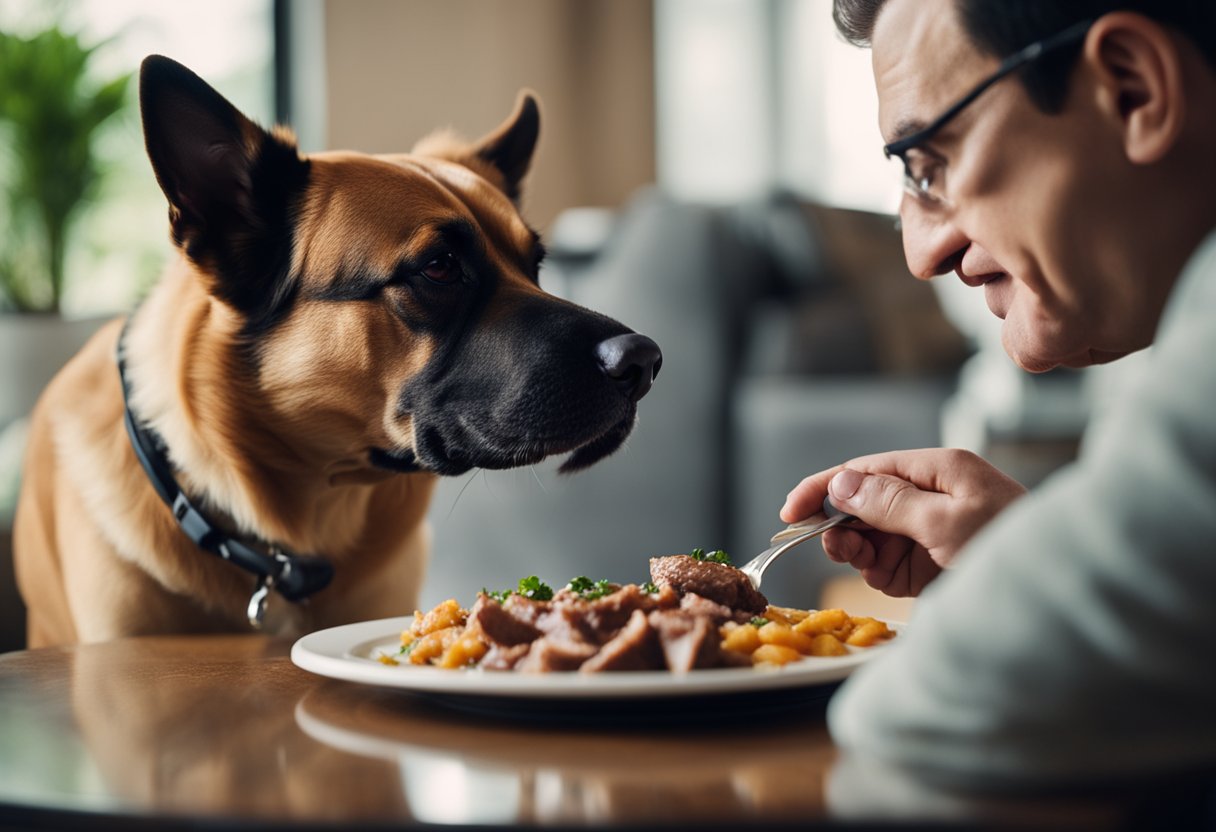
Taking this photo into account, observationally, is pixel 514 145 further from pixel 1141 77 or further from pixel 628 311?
pixel 628 311

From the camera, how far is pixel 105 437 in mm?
1567

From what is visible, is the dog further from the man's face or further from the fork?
the man's face

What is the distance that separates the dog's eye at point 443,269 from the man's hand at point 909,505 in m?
0.61

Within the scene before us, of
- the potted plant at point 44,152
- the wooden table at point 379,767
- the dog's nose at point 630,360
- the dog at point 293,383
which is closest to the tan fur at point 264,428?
the dog at point 293,383

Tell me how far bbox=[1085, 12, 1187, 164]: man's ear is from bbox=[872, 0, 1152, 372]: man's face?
20mm

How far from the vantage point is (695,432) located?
355 centimetres

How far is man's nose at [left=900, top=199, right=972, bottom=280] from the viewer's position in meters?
1.05

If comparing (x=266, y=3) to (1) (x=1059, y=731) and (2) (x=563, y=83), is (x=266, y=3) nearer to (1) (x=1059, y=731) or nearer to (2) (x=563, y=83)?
(2) (x=563, y=83)

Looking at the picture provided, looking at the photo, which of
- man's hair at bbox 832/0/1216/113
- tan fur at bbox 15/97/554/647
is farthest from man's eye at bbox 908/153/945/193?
tan fur at bbox 15/97/554/647

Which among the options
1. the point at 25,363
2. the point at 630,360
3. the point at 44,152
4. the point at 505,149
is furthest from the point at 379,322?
the point at 44,152

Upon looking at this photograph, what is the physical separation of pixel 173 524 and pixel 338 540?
0.22 metres

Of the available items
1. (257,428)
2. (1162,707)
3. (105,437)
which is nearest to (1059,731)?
(1162,707)

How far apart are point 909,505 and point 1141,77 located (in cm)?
41

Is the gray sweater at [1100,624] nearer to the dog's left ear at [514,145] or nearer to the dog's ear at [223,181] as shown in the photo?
the dog's ear at [223,181]
